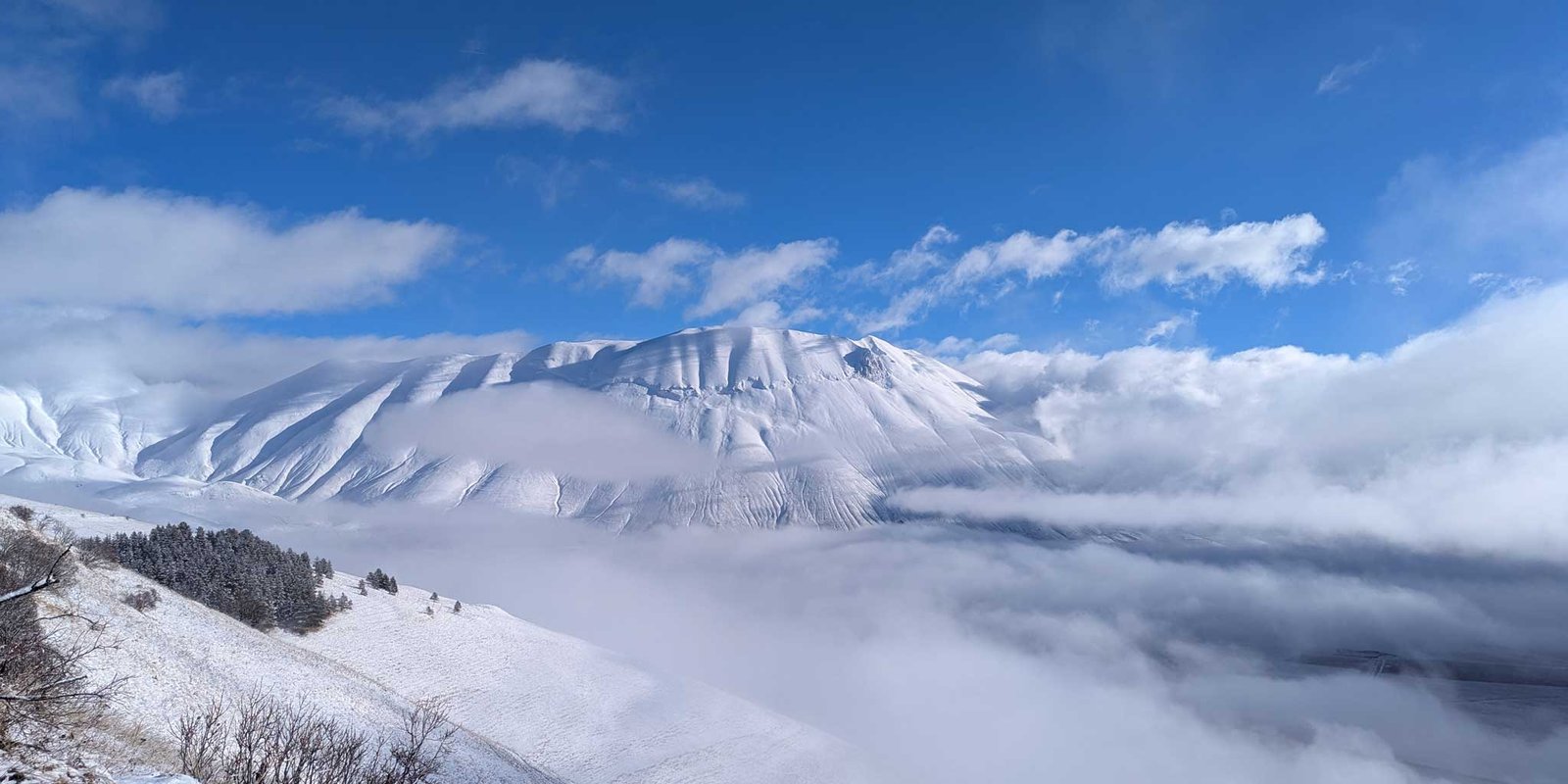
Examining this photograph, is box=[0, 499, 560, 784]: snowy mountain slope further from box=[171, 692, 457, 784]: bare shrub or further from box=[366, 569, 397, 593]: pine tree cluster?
box=[366, 569, 397, 593]: pine tree cluster

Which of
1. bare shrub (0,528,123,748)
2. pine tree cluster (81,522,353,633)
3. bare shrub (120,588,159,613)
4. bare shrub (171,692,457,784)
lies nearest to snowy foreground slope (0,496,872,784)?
bare shrub (120,588,159,613)

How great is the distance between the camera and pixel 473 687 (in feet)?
234

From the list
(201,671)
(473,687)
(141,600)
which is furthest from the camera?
(473,687)

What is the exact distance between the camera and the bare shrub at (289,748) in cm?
2170

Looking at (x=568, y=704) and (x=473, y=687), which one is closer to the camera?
(x=473, y=687)

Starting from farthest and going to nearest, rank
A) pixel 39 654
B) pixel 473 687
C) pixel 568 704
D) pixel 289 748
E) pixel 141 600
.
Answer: pixel 568 704
pixel 473 687
pixel 141 600
pixel 39 654
pixel 289 748

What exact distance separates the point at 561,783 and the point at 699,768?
14.8m

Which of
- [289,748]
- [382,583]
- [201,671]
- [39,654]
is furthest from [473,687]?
[289,748]

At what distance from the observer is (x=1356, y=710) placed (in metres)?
193

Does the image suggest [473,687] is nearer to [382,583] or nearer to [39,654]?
[382,583]

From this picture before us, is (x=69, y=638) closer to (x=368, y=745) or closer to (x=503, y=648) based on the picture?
(x=368, y=745)

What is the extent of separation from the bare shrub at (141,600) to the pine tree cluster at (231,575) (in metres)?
13.6

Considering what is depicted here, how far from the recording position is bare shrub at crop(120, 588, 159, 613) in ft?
168

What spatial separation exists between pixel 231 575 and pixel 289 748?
6198 cm
